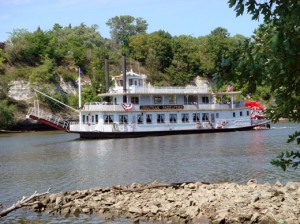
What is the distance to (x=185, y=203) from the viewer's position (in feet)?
42.0

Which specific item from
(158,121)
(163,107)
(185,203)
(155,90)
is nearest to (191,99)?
(163,107)

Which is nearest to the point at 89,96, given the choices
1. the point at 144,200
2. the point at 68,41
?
the point at 68,41

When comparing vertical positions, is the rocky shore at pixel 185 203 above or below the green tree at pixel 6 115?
below

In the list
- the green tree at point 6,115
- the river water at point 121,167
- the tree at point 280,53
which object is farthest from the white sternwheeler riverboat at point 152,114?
the tree at point 280,53

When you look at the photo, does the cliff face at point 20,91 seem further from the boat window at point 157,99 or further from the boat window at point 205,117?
the boat window at point 205,117

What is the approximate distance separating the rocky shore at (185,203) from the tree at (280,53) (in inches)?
221

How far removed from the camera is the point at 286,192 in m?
12.5

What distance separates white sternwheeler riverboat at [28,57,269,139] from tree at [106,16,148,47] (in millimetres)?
61827

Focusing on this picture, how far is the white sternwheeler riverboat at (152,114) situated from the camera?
4328 cm

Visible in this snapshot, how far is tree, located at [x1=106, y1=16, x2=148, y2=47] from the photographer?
357ft

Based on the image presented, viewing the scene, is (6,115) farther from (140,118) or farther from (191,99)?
(191,99)

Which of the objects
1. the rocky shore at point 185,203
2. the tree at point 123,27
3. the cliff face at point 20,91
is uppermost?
the tree at point 123,27

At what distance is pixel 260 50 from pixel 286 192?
25.5 feet

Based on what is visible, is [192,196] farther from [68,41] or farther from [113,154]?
[68,41]
